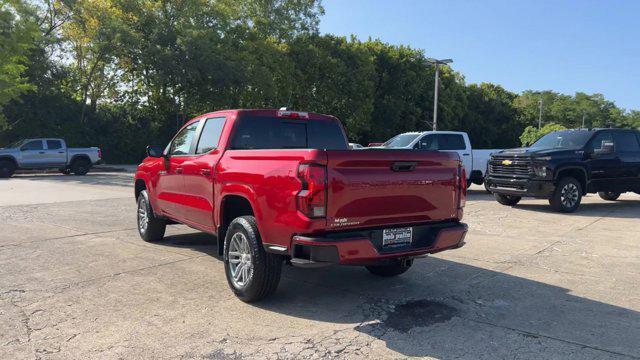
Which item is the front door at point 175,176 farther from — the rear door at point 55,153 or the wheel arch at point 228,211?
the rear door at point 55,153

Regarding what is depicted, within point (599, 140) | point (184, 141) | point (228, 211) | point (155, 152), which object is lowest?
point (228, 211)

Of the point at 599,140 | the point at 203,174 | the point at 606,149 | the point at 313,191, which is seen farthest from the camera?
the point at 599,140

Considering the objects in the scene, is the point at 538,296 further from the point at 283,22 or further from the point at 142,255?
the point at 283,22

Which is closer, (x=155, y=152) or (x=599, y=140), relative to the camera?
(x=155, y=152)

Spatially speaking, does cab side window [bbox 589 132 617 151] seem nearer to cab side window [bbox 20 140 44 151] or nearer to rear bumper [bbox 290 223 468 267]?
rear bumper [bbox 290 223 468 267]

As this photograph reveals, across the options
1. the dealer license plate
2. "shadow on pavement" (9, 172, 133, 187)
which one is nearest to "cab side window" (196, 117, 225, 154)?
the dealer license plate

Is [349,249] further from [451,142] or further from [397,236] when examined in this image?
[451,142]

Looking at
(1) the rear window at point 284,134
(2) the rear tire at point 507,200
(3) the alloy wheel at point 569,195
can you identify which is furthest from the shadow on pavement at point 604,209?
(1) the rear window at point 284,134

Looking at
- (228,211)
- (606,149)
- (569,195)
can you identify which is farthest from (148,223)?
(606,149)

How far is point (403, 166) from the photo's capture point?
182 inches

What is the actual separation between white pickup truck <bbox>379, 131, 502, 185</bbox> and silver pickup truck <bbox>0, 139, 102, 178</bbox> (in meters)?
15.5

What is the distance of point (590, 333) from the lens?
4176 millimetres

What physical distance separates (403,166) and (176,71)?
2592 cm

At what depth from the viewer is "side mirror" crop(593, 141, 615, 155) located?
473 inches
